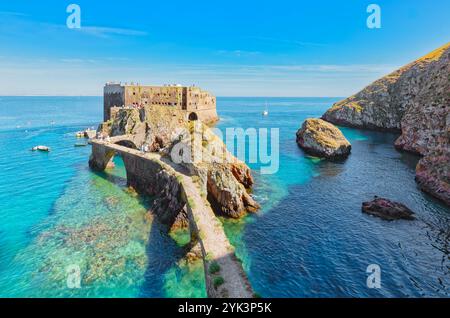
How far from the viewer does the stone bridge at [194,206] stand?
743 inches

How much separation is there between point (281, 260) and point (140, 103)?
8097 centimetres

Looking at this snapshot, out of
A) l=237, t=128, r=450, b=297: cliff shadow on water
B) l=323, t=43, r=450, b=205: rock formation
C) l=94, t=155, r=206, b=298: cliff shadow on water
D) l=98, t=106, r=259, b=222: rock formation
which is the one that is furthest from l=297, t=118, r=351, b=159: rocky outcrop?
l=94, t=155, r=206, b=298: cliff shadow on water

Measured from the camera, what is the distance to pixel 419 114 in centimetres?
6431

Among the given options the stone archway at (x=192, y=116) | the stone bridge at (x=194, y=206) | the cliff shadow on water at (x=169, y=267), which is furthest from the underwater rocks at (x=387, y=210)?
the stone archway at (x=192, y=116)

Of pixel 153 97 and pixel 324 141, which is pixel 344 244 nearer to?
pixel 324 141

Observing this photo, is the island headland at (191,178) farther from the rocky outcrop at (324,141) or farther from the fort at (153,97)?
the rocky outcrop at (324,141)

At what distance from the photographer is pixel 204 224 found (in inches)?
1054

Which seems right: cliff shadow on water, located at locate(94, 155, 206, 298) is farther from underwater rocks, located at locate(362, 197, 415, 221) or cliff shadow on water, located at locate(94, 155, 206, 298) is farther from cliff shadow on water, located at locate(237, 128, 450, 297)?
underwater rocks, located at locate(362, 197, 415, 221)

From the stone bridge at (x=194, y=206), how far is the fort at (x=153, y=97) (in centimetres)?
3483

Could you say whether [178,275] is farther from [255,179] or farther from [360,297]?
[255,179]

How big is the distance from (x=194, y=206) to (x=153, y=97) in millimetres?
75617

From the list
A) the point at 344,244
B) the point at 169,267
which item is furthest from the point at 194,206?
the point at 344,244

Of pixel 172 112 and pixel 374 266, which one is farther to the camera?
pixel 172 112
